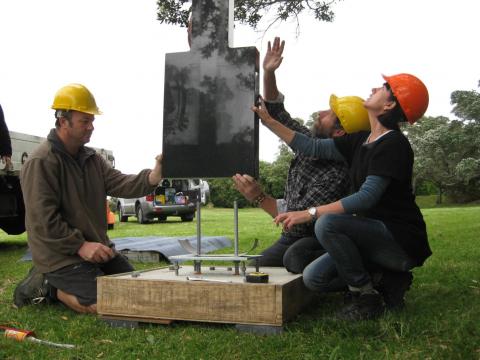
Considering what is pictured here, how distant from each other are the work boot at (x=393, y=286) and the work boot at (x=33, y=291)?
225cm

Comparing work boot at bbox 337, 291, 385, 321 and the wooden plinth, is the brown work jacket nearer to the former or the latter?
the wooden plinth

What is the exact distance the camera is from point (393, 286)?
326 cm

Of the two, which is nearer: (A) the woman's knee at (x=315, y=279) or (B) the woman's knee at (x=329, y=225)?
(B) the woman's knee at (x=329, y=225)

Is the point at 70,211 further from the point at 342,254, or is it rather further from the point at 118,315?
the point at 342,254

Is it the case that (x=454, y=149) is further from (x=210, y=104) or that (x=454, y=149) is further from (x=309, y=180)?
(x=210, y=104)

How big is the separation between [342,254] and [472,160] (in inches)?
1113

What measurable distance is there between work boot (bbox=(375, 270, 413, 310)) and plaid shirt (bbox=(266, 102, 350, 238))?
72cm

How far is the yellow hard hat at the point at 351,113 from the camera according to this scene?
3570 millimetres

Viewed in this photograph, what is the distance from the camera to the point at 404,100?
3.07m

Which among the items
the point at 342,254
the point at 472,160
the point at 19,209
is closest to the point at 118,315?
the point at 342,254

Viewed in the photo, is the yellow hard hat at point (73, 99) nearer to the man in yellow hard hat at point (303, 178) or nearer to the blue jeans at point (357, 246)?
the man in yellow hard hat at point (303, 178)

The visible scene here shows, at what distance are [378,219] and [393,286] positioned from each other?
475 millimetres

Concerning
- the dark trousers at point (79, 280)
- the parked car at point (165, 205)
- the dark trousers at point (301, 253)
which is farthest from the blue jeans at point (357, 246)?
the parked car at point (165, 205)

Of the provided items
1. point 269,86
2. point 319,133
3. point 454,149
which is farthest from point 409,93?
point 454,149
